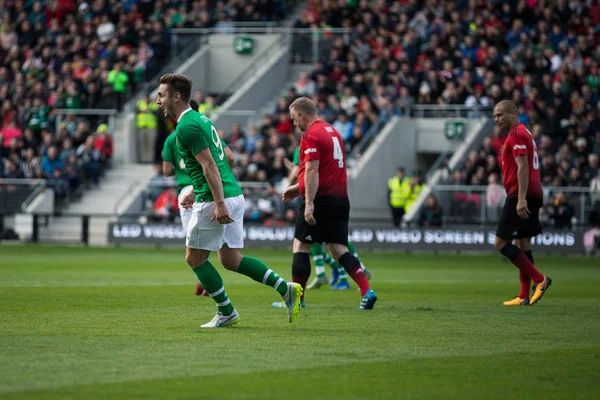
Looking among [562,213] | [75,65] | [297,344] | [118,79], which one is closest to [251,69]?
[118,79]

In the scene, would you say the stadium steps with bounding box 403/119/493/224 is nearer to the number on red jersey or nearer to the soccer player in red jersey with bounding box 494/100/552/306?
the soccer player in red jersey with bounding box 494/100/552/306

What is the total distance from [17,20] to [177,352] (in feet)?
115

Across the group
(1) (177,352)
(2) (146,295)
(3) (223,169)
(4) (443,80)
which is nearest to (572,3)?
(4) (443,80)

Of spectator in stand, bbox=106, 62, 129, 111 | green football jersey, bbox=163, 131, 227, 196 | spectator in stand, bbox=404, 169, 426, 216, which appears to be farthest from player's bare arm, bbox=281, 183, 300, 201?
spectator in stand, bbox=106, 62, 129, 111

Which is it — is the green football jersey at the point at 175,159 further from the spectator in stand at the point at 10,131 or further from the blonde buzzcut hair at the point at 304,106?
the spectator in stand at the point at 10,131

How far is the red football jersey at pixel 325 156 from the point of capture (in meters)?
12.3

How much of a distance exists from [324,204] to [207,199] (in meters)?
2.55

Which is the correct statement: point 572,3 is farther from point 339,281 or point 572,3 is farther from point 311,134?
point 311,134

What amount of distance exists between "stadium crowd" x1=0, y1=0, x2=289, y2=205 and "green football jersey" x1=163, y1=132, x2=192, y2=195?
2108 centimetres

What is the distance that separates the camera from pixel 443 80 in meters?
33.2

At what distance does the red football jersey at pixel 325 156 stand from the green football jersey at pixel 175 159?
209cm

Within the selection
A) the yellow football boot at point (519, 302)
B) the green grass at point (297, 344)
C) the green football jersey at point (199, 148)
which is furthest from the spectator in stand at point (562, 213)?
the green football jersey at point (199, 148)

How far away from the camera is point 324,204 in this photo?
41.0 feet

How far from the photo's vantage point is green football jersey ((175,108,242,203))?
9984 mm
